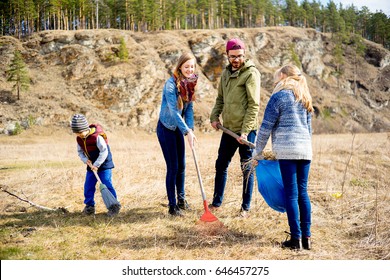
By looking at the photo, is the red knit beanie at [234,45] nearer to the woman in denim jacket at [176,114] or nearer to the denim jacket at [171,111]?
the woman in denim jacket at [176,114]

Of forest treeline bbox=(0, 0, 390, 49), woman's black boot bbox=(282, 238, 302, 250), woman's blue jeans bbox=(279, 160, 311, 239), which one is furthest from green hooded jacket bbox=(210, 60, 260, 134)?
forest treeline bbox=(0, 0, 390, 49)

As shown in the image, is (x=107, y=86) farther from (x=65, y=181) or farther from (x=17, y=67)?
(x=65, y=181)

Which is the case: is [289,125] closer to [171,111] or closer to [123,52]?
[171,111]

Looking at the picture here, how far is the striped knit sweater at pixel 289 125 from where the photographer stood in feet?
10.8

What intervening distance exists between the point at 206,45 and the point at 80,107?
67.6ft

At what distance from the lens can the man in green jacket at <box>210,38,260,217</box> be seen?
4.12 metres

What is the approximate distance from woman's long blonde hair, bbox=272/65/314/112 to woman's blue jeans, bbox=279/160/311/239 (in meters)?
0.68

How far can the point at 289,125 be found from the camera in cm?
A: 334

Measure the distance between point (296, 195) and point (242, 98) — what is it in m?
1.59

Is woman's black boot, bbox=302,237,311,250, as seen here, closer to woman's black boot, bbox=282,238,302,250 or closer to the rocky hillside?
woman's black boot, bbox=282,238,302,250

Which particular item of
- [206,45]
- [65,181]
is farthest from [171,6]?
[65,181]

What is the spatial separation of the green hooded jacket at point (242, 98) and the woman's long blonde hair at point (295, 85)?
2.20 feet

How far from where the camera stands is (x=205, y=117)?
32.9m

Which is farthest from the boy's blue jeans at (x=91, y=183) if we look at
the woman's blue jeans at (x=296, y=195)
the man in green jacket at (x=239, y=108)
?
the woman's blue jeans at (x=296, y=195)
